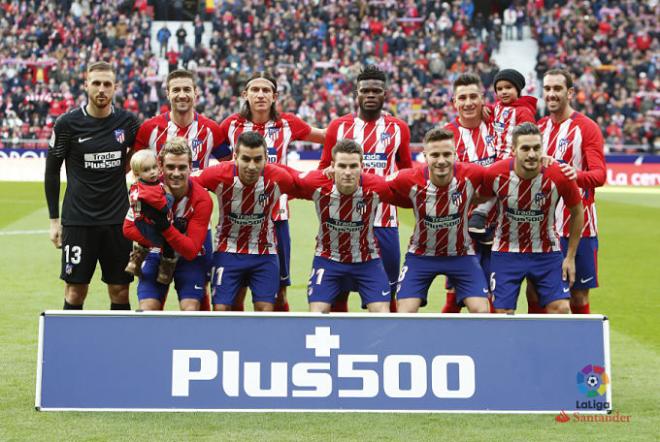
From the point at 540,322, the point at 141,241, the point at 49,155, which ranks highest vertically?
the point at 49,155

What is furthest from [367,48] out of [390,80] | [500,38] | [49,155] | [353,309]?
[49,155]

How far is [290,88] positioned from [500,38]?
8.02 meters

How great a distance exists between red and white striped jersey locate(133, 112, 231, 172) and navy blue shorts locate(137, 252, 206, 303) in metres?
0.87

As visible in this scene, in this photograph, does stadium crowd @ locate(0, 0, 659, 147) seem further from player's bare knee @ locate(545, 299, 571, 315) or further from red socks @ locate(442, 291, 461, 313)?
player's bare knee @ locate(545, 299, 571, 315)

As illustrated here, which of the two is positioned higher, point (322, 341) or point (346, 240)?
point (346, 240)

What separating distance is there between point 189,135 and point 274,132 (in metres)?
0.70

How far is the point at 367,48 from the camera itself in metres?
34.9

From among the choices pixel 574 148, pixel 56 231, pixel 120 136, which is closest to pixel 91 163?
pixel 120 136

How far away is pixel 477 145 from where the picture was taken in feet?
25.3

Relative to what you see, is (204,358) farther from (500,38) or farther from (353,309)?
(500,38)

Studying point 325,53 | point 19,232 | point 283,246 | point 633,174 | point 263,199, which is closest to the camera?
point 263,199

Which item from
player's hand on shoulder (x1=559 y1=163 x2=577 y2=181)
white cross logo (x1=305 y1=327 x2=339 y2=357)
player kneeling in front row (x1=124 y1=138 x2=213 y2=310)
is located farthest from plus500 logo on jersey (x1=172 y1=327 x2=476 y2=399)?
player's hand on shoulder (x1=559 y1=163 x2=577 y2=181)

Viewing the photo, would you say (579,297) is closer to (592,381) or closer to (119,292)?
(592,381)

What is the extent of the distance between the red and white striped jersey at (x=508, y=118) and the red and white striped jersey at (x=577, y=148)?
15 centimetres
